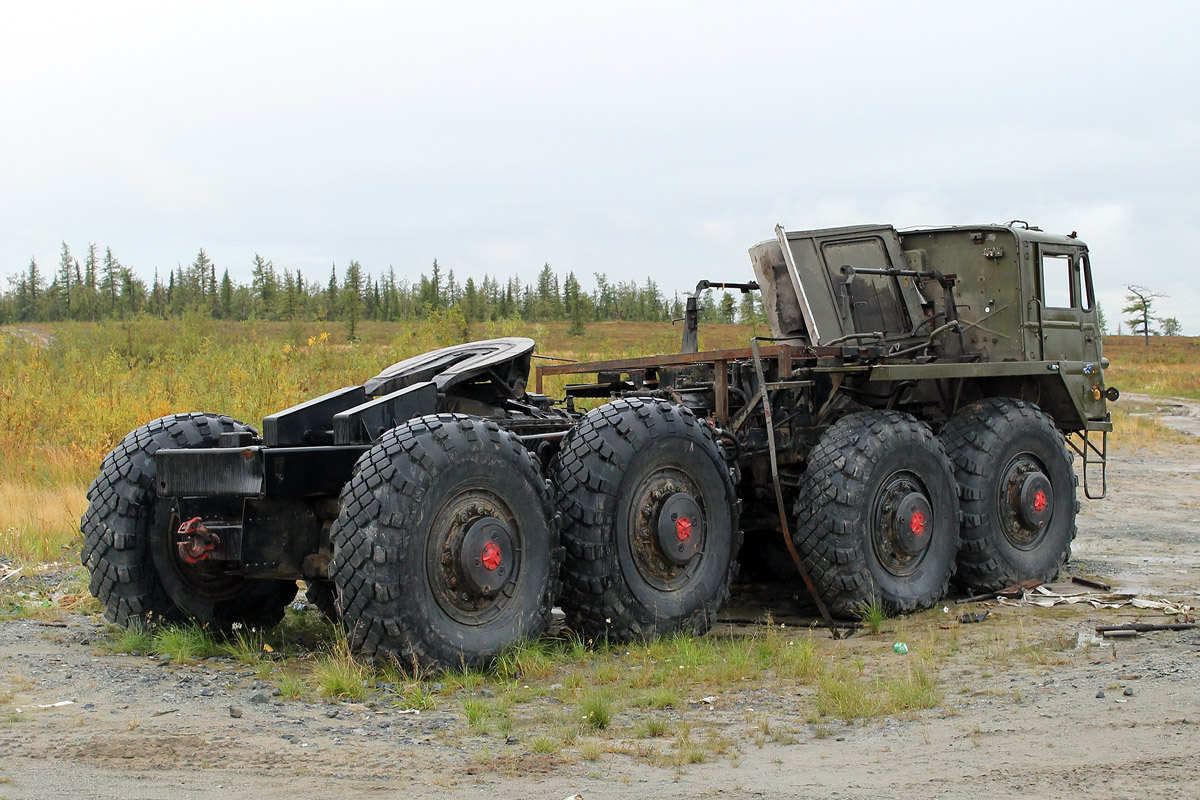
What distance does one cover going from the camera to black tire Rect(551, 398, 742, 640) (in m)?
7.10

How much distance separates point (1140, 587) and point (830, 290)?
3.59 m

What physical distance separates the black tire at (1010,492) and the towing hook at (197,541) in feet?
19.7

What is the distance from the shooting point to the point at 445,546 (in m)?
6.34

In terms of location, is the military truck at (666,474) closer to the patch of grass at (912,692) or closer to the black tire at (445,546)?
the black tire at (445,546)

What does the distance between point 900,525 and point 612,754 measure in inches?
168

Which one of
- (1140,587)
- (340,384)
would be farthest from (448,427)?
(340,384)

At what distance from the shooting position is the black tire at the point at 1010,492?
31.0 ft

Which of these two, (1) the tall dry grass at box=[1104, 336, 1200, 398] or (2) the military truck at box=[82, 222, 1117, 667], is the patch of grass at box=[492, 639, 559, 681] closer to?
(2) the military truck at box=[82, 222, 1117, 667]

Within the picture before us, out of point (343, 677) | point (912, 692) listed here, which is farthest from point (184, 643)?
point (912, 692)

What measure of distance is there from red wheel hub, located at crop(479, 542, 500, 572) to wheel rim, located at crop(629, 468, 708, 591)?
44.9 inches

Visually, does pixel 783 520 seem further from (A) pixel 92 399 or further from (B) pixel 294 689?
(A) pixel 92 399

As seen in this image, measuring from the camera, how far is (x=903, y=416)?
8812 mm

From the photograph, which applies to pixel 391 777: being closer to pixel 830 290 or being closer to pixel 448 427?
pixel 448 427

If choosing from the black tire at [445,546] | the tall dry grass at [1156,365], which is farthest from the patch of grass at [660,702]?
the tall dry grass at [1156,365]
